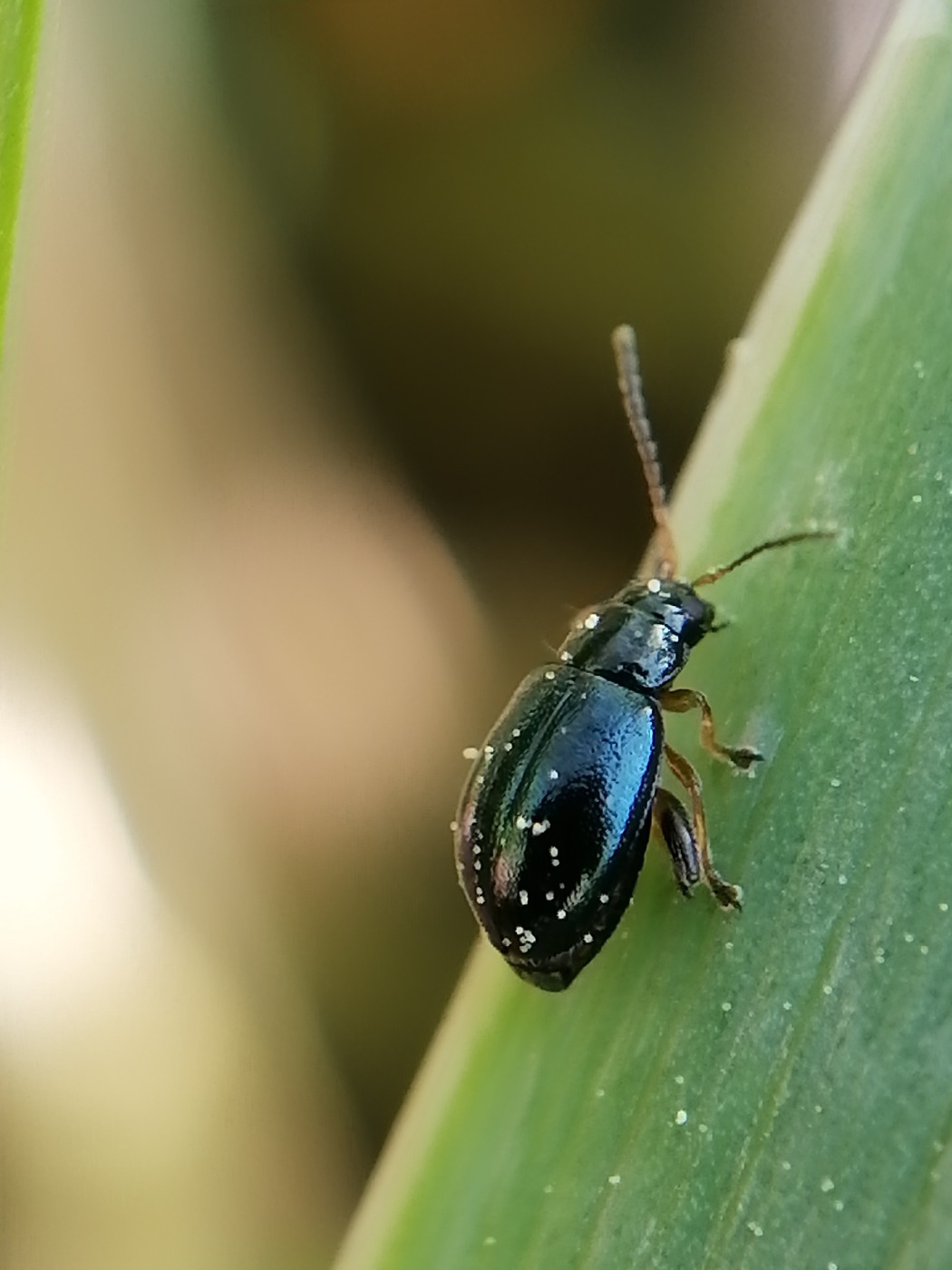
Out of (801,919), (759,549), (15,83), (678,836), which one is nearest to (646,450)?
(759,549)

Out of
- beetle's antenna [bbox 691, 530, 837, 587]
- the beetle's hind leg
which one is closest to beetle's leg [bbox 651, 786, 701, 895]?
the beetle's hind leg

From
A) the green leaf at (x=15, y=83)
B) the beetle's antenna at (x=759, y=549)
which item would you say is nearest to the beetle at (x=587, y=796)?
the beetle's antenna at (x=759, y=549)

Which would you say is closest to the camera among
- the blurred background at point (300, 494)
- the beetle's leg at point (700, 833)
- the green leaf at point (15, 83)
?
the green leaf at point (15, 83)

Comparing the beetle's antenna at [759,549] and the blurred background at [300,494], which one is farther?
the blurred background at [300,494]

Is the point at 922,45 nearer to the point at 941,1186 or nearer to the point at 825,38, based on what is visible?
the point at 941,1186

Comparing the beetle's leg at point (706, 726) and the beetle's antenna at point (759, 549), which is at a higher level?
the beetle's antenna at point (759, 549)

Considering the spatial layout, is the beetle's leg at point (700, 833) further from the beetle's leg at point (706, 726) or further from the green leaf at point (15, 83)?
the green leaf at point (15, 83)

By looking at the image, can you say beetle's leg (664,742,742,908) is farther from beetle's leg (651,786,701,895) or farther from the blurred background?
the blurred background
